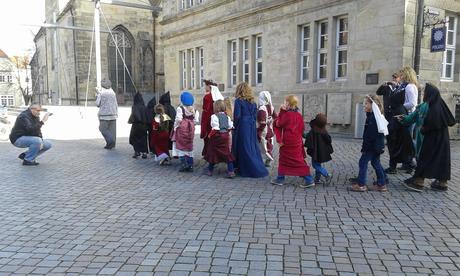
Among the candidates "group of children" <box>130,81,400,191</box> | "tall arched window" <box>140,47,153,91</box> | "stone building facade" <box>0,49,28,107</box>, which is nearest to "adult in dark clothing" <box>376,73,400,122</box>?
"group of children" <box>130,81,400,191</box>

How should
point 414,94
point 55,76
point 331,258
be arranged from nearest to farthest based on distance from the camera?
point 331,258
point 414,94
point 55,76

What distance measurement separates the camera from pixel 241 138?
7863 millimetres

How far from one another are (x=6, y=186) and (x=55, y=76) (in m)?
40.0

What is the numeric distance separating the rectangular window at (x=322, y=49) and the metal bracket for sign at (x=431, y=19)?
3.61 metres

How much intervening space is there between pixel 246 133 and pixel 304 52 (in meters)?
9.47

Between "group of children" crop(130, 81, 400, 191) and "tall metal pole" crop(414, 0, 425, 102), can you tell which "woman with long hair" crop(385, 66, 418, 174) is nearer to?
"group of children" crop(130, 81, 400, 191)

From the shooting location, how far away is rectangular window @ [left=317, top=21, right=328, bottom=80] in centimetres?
1530

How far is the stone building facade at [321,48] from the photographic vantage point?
1290cm

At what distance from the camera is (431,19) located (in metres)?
12.8

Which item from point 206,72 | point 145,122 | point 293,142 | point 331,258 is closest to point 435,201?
point 293,142

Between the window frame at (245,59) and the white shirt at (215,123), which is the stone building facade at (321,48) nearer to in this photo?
the window frame at (245,59)

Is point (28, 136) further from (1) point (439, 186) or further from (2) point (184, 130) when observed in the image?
(1) point (439, 186)

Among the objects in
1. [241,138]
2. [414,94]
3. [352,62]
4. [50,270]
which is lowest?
[50,270]

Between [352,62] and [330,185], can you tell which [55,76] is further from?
[330,185]
